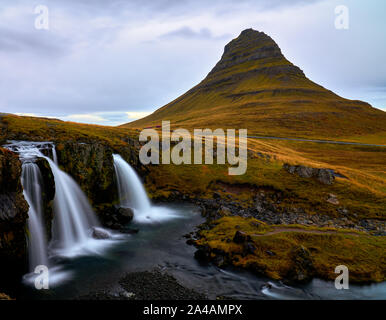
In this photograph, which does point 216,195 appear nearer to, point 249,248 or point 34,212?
point 249,248

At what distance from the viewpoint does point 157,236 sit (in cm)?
2745

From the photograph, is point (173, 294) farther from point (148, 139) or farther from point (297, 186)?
point (148, 139)

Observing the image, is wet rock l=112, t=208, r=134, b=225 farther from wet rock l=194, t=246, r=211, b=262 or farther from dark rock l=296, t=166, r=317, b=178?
dark rock l=296, t=166, r=317, b=178

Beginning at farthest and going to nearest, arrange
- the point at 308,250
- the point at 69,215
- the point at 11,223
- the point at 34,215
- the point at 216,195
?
the point at 216,195 < the point at 69,215 < the point at 308,250 < the point at 34,215 < the point at 11,223

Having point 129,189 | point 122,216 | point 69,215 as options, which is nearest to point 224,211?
point 122,216

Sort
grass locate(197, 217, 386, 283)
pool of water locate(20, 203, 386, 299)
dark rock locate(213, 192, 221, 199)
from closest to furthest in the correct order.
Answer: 1. pool of water locate(20, 203, 386, 299)
2. grass locate(197, 217, 386, 283)
3. dark rock locate(213, 192, 221, 199)

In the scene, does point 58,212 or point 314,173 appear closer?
point 58,212

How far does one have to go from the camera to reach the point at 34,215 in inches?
823

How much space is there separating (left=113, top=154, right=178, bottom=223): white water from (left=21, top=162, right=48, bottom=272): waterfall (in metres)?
12.7

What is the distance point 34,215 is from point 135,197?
687 inches

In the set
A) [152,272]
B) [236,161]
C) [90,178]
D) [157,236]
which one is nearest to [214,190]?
[236,161]

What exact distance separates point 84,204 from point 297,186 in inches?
1369

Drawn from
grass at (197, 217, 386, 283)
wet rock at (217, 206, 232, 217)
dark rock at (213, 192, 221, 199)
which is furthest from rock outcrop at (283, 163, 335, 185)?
wet rock at (217, 206, 232, 217)

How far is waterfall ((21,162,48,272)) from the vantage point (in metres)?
19.7
